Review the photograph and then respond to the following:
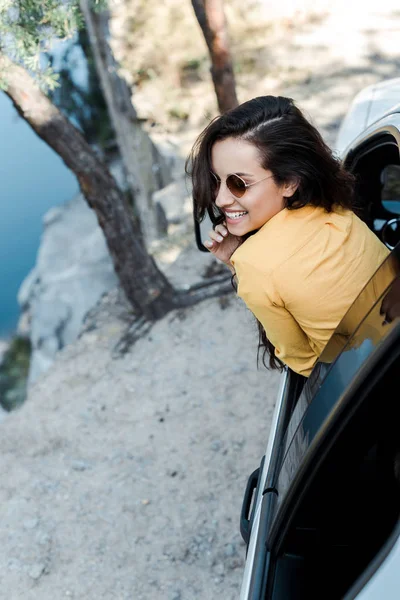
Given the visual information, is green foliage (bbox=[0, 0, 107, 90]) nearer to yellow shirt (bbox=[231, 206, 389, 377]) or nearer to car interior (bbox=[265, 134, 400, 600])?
yellow shirt (bbox=[231, 206, 389, 377])

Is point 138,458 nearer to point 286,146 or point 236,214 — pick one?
point 236,214

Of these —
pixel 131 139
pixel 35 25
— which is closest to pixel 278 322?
pixel 35 25

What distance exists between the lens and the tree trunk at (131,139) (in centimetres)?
971

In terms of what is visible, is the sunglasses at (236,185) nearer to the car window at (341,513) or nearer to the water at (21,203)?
the car window at (341,513)

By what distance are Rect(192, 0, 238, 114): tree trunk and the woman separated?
3461 millimetres

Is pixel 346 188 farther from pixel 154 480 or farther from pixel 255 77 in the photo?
pixel 255 77

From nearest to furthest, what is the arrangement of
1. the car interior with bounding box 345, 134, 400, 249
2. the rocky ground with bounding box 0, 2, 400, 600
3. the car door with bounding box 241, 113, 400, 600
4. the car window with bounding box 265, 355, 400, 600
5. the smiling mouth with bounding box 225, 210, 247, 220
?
the car door with bounding box 241, 113, 400, 600 → the car window with bounding box 265, 355, 400, 600 → the smiling mouth with bounding box 225, 210, 247, 220 → the car interior with bounding box 345, 134, 400, 249 → the rocky ground with bounding box 0, 2, 400, 600

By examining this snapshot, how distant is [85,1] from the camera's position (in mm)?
10719

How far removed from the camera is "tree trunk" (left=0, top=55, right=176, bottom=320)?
4312mm

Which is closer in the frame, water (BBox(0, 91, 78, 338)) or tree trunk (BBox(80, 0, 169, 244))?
tree trunk (BBox(80, 0, 169, 244))

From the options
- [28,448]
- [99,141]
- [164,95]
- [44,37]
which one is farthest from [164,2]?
[28,448]

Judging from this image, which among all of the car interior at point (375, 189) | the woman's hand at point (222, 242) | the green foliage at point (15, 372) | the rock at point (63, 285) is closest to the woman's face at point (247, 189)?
the woman's hand at point (222, 242)

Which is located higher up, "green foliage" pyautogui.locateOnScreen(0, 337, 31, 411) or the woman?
the woman

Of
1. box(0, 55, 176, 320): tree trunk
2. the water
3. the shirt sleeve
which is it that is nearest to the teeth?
the shirt sleeve
